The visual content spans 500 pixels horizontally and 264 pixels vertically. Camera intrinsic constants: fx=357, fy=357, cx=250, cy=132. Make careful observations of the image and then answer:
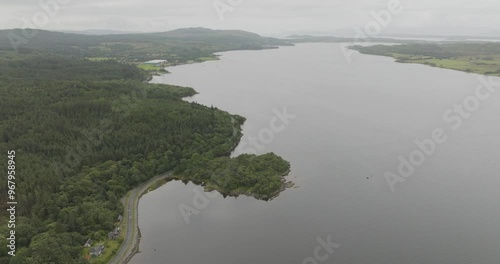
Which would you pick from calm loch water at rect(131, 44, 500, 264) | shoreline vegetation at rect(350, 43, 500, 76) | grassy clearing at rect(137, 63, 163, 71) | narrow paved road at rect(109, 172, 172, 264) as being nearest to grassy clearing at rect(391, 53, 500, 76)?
shoreline vegetation at rect(350, 43, 500, 76)

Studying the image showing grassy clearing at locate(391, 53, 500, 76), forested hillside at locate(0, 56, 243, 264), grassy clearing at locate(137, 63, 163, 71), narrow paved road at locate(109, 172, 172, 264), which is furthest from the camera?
grassy clearing at locate(137, 63, 163, 71)

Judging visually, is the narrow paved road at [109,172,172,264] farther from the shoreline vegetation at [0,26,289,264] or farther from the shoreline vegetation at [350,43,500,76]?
the shoreline vegetation at [350,43,500,76]

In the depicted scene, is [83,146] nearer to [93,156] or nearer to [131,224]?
[93,156]

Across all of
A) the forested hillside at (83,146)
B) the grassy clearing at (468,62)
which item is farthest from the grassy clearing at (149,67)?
the grassy clearing at (468,62)

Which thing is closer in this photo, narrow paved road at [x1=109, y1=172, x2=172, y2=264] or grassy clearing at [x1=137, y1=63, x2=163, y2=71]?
narrow paved road at [x1=109, y1=172, x2=172, y2=264]

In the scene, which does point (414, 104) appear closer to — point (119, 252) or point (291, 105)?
point (291, 105)

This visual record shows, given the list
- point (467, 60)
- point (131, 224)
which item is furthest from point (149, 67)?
point (467, 60)

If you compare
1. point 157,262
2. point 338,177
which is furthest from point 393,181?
point 157,262
